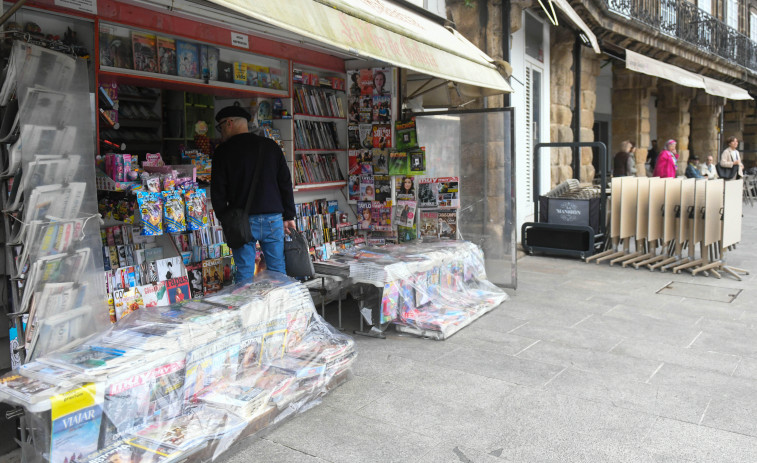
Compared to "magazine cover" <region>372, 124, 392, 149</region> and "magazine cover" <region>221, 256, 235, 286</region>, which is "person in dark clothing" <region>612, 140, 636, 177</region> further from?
"magazine cover" <region>221, 256, 235, 286</region>

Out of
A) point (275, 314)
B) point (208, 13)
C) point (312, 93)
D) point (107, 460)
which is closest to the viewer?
point (107, 460)

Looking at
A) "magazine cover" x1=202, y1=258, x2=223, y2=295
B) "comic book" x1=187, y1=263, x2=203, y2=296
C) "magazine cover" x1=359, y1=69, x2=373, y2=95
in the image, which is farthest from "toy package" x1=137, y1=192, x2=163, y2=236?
"magazine cover" x1=359, y1=69, x2=373, y2=95

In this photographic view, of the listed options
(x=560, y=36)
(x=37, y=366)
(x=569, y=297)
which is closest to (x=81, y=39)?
(x=37, y=366)

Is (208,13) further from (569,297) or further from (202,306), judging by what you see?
(569,297)

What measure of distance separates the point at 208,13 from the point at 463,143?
3130 millimetres

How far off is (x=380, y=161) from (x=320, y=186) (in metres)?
0.74

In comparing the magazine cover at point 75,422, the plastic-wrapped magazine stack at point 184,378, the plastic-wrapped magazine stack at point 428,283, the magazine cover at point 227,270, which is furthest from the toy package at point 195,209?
the magazine cover at point 75,422

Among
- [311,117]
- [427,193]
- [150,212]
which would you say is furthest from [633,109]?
[150,212]

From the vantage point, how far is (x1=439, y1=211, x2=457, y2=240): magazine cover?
6.75 m

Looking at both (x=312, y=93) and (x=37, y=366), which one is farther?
(x=312, y=93)

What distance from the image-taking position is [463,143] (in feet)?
22.5

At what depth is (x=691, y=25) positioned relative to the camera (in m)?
16.9

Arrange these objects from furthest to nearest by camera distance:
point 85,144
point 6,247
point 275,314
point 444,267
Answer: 1. point 444,267
2. point 275,314
3. point 85,144
4. point 6,247

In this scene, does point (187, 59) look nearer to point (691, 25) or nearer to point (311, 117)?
point (311, 117)
